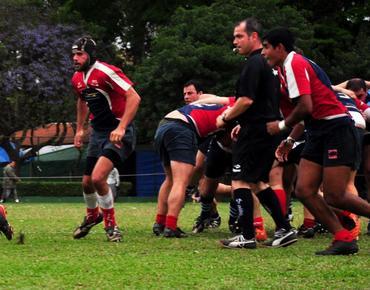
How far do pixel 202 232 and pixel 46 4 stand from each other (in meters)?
34.9

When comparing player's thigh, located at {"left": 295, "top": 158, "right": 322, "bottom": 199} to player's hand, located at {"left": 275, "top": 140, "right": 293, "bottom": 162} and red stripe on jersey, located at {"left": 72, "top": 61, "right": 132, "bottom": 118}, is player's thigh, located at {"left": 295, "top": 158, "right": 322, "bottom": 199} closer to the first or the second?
player's hand, located at {"left": 275, "top": 140, "right": 293, "bottom": 162}

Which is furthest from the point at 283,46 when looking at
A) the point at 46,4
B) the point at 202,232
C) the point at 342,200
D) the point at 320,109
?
the point at 46,4

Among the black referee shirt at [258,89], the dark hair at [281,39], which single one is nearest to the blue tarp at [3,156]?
the black referee shirt at [258,89]

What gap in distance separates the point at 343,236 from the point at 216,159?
3.58 m

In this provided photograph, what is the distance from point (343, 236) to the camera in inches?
324

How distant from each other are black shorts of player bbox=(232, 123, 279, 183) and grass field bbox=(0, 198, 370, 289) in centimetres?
75

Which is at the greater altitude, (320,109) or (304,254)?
(320,109)

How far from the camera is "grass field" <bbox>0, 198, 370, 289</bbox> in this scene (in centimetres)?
627

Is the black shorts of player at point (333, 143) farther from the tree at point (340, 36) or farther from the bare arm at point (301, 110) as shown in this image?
the tree at point (340, 36)

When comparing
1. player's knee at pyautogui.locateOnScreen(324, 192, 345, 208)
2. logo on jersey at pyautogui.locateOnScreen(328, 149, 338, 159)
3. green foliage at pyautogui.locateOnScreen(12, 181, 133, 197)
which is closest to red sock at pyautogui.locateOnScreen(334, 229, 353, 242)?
player's knee at pyautogui.locateOnScreen(324, 192, 345, 208)

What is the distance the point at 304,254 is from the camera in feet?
26.9

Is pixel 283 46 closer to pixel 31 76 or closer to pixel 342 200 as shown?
pixel 342 200

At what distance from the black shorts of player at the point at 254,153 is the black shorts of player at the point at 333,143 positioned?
2.00 ft

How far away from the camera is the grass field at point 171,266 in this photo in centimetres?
627
